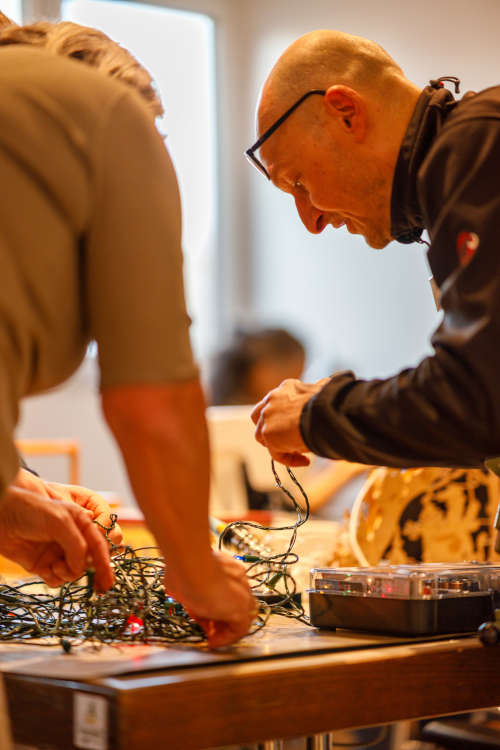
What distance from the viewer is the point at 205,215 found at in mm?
6465

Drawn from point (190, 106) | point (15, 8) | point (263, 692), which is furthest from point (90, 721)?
point (190, 106)

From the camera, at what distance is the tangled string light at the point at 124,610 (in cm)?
110

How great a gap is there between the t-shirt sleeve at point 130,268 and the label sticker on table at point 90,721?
0.27m

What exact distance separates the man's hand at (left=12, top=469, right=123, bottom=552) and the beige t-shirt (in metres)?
0.51

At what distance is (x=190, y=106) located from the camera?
6.37 metres

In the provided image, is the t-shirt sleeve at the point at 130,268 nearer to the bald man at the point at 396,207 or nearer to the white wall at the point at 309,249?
the bald man at the point at 396,207

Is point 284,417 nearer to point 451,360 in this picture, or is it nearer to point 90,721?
point 451,360

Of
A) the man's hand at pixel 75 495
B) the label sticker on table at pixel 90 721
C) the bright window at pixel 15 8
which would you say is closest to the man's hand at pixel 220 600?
the label sticker on table at pixel 90 721

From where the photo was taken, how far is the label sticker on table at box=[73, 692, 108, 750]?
0.81m

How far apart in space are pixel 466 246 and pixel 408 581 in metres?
0.36

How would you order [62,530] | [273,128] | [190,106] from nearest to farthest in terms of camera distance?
[62,530] < [273,128] < [190,106]

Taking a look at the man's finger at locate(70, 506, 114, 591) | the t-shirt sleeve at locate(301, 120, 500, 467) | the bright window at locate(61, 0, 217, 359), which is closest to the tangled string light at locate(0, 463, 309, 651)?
the man's finger at locate(70, 506, 114, 591)

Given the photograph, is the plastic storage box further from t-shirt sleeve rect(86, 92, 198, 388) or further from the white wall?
the white wall

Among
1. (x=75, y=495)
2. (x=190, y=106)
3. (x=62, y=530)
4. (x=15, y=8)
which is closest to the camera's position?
(x=62, y=530)
